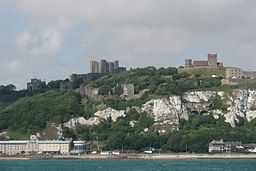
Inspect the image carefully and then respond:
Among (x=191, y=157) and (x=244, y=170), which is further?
(x=191, y=157)

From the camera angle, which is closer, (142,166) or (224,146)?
(142,166)

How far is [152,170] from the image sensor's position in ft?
384

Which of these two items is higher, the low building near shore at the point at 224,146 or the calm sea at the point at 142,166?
the low building near shore at the point at 224,146

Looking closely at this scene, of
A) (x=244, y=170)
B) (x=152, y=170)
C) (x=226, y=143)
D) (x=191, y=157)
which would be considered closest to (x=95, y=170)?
(x=152, y=170)

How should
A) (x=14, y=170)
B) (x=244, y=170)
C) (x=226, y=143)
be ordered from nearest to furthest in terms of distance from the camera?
(x=244, y=170)
(x=14, y=170)
(x=226, y=143)

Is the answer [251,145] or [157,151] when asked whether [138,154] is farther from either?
[251,145]

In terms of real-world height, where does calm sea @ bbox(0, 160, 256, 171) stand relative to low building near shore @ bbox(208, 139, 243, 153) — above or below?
below

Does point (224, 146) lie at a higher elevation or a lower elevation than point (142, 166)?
higher

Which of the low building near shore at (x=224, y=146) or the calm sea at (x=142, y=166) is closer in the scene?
the calm sea at (x=142, y=166)

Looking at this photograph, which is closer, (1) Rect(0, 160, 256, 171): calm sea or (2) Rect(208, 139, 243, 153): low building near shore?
(1) Rect(0, 160, 256, 171): calm sea

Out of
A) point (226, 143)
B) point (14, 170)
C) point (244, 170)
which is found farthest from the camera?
point (226, 143)

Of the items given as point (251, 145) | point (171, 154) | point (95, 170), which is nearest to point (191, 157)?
point (171, 154)

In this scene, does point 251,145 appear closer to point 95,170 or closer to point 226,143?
point 226,143

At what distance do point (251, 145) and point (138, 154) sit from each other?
1189 inches
